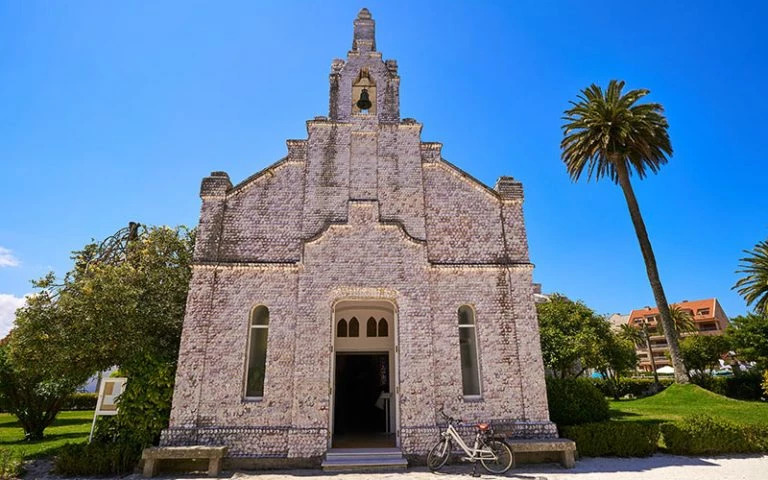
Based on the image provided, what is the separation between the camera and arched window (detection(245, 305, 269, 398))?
454 inches

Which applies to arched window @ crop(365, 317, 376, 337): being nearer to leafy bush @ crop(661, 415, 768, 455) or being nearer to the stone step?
the stone step

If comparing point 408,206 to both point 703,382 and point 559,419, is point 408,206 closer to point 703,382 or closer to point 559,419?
point 559,419

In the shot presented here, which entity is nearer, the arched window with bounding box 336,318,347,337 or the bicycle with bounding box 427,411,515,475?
the bicycle with bounding box 427,411,515,475

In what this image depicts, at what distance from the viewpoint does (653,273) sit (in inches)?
1116

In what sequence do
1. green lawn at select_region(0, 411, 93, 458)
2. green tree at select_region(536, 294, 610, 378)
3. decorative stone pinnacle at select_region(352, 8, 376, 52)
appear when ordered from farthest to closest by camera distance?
1. green tree at select_region(536, 294, 610, 378)
2. decorative stone pinnacle at select_region(352, 8, 376, 52)
3. green lawn at select_region(0, 411, 93, 458)

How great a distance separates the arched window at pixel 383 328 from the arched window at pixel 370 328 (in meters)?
0.21

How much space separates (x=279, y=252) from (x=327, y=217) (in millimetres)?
1802

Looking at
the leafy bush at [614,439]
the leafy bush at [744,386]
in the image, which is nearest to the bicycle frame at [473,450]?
the leafy bush at [614,439]

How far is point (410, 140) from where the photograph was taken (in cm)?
1397

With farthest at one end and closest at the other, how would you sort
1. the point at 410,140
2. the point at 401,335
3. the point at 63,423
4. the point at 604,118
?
the point at 604,118 < the point at 63,423 < the point at 410,140 < the point at 401,335

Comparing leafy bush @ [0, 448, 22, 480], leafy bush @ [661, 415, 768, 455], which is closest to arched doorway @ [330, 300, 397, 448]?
leafy bush @ [0, 448, 22, 480]

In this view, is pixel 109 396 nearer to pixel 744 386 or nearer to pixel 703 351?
pixel 744 386

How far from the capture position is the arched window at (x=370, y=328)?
47.5 feet

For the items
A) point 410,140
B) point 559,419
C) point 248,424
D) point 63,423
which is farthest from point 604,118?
point 63,423
